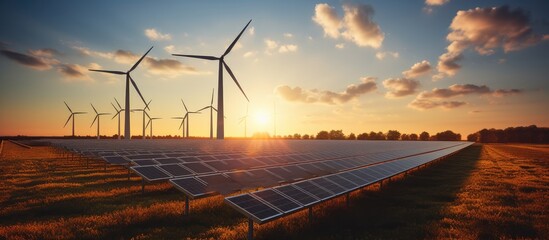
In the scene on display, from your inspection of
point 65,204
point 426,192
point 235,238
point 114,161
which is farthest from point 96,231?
point 426,192

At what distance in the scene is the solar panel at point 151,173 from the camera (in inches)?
575

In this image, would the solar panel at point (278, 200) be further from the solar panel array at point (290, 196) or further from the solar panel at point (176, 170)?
the solar panel at point (176, 170)

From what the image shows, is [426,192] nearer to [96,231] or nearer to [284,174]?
[284,174]

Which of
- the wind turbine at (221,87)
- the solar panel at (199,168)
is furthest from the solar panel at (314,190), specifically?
the wind turbine at (221,87)

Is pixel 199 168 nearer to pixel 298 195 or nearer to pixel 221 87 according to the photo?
pixel 298 195

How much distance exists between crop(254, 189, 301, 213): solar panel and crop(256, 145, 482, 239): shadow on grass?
1.32 metres

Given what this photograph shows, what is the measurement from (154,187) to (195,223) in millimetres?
9004

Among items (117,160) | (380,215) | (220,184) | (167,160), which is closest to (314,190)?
(220,184)

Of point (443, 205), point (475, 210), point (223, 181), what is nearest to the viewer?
point (223, 181)

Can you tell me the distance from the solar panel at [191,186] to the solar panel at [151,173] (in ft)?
8.81

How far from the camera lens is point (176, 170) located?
54.3 ft

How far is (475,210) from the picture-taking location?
14.7 meters

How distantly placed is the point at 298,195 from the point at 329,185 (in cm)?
253

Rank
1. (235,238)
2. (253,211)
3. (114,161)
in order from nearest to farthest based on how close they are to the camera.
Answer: (253,211) < (235,238) < (114,161)
